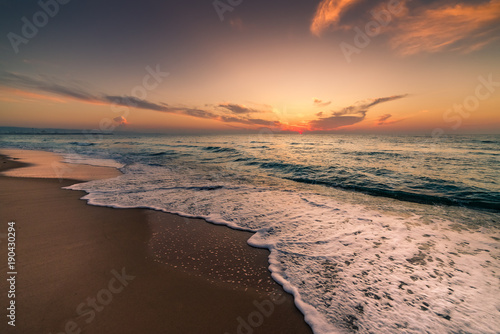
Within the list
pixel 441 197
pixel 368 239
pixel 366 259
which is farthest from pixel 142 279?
pixel 441 197

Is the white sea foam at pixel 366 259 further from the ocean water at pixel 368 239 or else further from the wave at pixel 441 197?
the wave at pixel 441 197

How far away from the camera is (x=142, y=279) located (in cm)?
346

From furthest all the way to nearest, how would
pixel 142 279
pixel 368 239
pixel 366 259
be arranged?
pixel 368 239
pixel 366 259
pixel 142 279

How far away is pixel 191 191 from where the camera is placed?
30.5 ft

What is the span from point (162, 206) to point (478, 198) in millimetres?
14012

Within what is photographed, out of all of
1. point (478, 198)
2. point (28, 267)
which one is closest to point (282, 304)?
point (28, 267)

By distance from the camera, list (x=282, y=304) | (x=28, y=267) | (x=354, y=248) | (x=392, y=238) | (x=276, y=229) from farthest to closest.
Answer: (x=276, y=229) < (x=392, y=238) < (x=354, y=248) < (x=28, y=267) < (x=282, y=304)

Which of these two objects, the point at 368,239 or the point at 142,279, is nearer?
the point at 142,279

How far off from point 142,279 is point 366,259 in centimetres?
481

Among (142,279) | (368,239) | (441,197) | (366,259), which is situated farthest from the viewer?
(441,197)

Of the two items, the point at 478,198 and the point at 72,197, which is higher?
the point at 478,198

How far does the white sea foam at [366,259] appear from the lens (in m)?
2.97

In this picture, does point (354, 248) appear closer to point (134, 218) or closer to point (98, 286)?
point (98, 286)

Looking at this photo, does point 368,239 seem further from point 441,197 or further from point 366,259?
point 441,197
